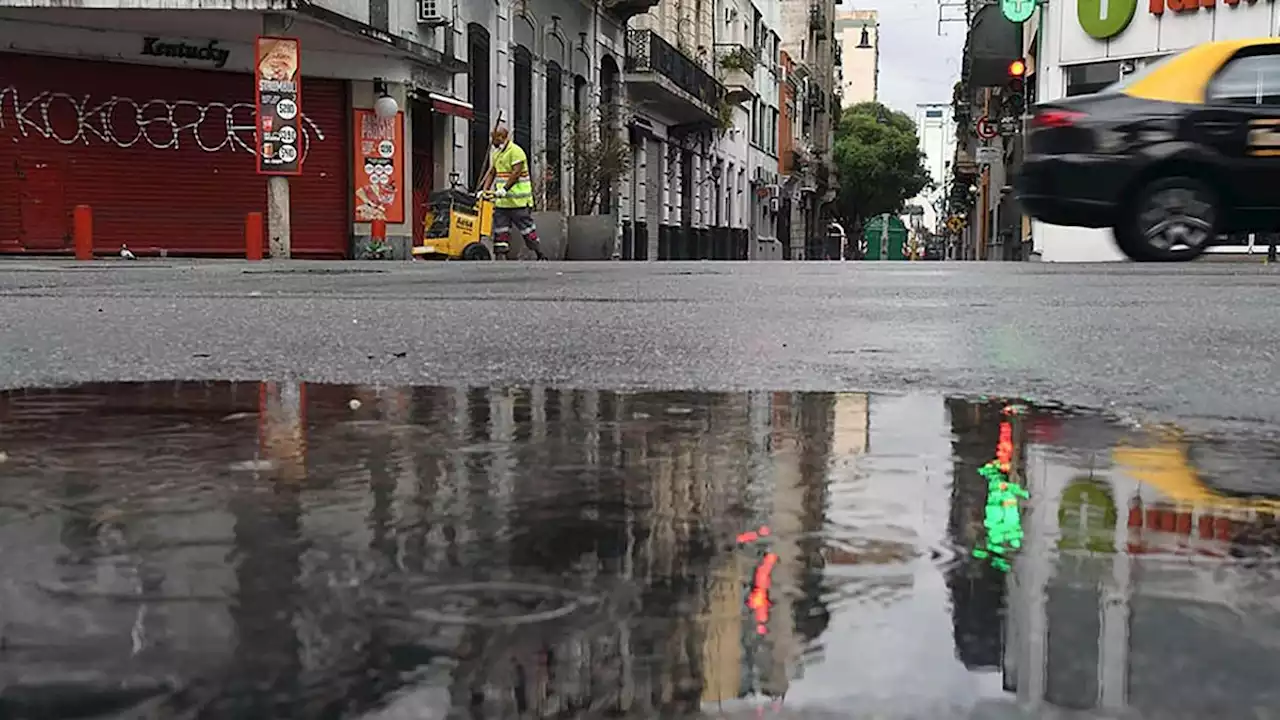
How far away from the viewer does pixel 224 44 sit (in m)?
19.9

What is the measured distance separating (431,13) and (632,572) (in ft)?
70.2

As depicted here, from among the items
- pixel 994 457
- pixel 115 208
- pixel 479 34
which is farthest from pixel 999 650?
pixel 479 34

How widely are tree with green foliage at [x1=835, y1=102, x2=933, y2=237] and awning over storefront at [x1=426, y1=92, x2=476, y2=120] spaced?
5109 centimetres

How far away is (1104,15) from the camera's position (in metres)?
21.6

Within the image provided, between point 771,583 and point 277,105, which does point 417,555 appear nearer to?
point 771,583

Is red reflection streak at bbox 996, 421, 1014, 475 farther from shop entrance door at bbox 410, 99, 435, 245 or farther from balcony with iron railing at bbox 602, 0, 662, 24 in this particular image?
balcony with iron railing at bbox 602, 0, 662, 24

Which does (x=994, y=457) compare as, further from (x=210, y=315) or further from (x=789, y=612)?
(x=210, y=315)

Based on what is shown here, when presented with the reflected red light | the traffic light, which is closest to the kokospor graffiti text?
the traffic light

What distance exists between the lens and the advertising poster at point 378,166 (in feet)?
68.5

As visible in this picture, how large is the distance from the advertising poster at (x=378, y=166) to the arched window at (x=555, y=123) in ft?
16.3

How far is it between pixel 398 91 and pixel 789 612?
68.9 ft

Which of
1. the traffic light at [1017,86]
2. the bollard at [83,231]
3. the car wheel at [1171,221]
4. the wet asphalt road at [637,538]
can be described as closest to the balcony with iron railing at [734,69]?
the traffic light at [1017,86]

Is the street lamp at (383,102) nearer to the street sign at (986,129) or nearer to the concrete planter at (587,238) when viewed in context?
the concrete planter at (587,238)

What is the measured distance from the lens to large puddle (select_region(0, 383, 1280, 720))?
81 cm
